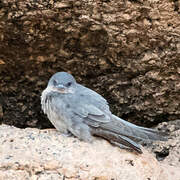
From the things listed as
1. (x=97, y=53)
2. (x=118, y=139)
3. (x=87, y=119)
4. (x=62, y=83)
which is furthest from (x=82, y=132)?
(x=97, y=53)

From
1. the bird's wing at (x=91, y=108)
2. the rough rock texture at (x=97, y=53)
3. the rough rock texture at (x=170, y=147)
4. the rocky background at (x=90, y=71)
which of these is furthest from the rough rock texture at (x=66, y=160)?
the rough rock texture at (x=97, y=53)

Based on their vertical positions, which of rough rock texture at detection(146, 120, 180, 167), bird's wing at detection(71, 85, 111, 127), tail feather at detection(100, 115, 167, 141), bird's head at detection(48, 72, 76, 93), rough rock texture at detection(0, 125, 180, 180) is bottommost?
rough rock texture at detection(146, 120, 180, 167)

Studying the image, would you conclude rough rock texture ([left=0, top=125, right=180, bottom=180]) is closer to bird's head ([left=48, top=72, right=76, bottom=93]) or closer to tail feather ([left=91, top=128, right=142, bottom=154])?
tail feather ([left=91, top=128, right=142, bottom=154])

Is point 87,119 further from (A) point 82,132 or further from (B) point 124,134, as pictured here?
(B) point 124,134

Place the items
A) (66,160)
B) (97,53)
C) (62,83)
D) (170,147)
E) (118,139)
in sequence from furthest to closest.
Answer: (170,147), (97,53), (62,83), (118,139), (66,160)

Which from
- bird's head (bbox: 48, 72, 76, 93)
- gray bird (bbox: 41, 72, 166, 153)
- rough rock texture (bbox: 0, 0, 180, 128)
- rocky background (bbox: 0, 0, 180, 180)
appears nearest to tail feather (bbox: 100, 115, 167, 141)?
gray bird (bbox: 41, 72, 166, 153)

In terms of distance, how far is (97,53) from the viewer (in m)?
3.19

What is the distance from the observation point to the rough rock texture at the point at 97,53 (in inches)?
116

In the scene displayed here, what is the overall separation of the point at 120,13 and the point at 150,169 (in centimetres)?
93

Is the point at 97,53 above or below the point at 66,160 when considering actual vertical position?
above

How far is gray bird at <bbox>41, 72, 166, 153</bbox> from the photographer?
112 inches

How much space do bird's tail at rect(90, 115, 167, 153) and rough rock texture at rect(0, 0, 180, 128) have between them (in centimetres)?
46

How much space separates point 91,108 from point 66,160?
0.42 m

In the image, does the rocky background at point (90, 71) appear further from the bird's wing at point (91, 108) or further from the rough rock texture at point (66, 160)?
the bird's wing at point (91, 108)
